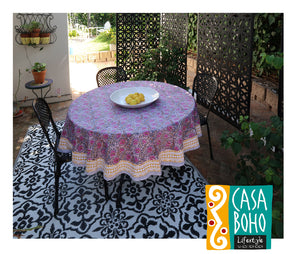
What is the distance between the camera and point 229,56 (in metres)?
4.41

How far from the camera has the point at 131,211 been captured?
9.34 feet

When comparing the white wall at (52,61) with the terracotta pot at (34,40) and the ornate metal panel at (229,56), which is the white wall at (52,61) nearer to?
the terracotta pot at (34,40)

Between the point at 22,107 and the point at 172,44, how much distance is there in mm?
3100

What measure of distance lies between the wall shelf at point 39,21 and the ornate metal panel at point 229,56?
265 cm

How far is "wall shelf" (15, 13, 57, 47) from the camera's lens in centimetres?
493

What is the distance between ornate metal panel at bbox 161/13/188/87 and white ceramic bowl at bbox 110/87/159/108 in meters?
2.02

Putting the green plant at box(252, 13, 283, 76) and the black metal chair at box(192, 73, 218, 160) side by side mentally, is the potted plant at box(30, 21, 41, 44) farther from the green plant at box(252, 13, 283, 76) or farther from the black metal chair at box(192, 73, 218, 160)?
the green plant at box(252, 13, 283, 76)

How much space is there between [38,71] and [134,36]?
1886 mm

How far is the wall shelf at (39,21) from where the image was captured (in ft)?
16.2

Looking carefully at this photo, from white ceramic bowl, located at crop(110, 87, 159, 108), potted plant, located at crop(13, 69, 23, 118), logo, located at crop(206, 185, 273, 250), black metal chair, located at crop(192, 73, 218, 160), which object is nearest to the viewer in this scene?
logo, located at crop(206, 185, 273, 250)

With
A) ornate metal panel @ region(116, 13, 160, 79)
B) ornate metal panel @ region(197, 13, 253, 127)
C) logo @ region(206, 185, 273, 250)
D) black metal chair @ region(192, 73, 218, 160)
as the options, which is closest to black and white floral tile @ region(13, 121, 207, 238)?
black metal chair @ region(192, 73, 218, 160)

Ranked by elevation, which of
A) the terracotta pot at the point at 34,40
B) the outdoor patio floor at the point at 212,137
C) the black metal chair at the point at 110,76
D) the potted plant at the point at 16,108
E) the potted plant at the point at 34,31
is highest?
the potted plant at the point at 34,31

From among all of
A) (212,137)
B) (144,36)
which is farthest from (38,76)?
(212,137)

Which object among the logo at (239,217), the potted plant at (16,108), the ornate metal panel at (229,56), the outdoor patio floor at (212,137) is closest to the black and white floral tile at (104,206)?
the outdoor patio floor at (212,137)
